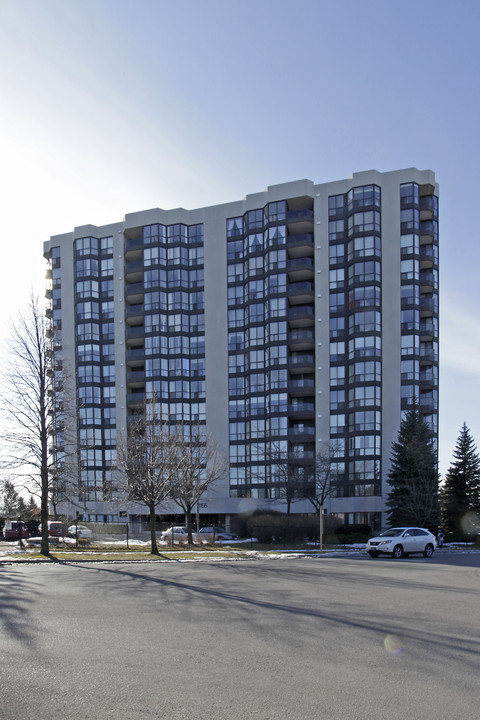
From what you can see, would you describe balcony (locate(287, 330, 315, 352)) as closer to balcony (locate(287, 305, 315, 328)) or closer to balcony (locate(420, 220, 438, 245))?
balcony (locate(287, 305, 315, 328))

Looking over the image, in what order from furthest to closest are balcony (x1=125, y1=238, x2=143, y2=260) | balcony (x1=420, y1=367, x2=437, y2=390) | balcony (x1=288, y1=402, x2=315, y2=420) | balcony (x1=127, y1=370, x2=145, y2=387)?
1. balcony (x1=125, y1=238, x2=143, y2=260)
2. balcony (x1=127, y1=370, x2=145, y2=387)
3. balcony (x1=288, y1=402, x2=315, y2=420)
4. balcony (x1=420, y1=367, x2=437, y2=390)

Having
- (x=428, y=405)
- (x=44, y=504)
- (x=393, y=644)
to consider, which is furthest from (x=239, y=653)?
(x=428, y=405)

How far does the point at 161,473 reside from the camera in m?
29.3

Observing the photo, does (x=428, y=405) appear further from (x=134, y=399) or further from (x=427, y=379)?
(x=134, y=399)

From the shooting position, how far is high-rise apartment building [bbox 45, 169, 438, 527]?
56.4 meters

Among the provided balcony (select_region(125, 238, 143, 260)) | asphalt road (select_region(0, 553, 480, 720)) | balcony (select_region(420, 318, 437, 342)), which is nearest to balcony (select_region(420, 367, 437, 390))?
balcony (select_region(420, 318, 437, 342))

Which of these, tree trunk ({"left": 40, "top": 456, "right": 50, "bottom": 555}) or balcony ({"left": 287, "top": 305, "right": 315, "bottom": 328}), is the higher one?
balcony ({"left": 287, "top": 305, "right": 315, "bottom": 328})

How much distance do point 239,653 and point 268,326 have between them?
54433mm

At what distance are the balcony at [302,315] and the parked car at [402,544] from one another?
34.4 m

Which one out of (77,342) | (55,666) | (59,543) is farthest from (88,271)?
(55,666)

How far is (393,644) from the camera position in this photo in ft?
26.5

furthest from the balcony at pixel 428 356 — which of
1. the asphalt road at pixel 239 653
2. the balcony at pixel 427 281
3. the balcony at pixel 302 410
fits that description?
the asphalt road at pixel 239 653

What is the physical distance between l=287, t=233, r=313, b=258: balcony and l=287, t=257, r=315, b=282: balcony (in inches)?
38.0

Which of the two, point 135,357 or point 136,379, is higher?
point 135,357
